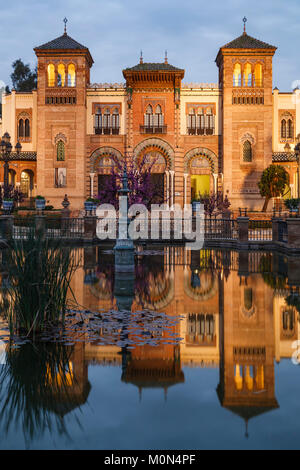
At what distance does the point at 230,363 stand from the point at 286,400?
3.44 ft

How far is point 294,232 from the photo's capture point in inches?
683

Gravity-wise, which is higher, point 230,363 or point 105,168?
point 105,168

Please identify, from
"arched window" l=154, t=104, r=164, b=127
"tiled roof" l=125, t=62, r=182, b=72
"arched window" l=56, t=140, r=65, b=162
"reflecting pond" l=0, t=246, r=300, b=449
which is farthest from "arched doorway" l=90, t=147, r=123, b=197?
"reflecting pond" l=0, t=246, r=300, b=449

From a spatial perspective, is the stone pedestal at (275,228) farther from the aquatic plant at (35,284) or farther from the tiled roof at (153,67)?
the tiled roof at (153,67)

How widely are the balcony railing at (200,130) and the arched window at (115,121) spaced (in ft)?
18.3

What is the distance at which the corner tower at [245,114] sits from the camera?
1459 inches

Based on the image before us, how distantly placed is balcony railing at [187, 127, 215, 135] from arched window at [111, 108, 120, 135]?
558cm

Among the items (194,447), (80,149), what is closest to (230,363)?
(194,447)

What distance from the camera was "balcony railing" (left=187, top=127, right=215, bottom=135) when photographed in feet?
125

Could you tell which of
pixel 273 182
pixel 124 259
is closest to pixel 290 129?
pixel 273 182

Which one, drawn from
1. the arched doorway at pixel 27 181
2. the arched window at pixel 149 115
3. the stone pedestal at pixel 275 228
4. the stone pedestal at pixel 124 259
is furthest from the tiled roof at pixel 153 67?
the stone pedestal at pixel 124 259

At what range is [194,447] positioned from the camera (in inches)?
132

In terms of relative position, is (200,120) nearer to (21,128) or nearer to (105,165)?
(105,165)
